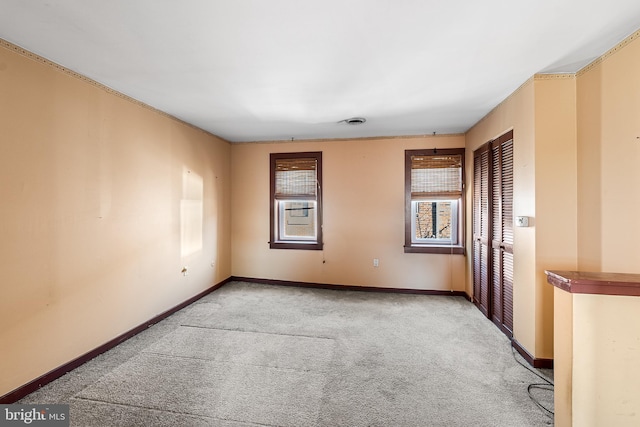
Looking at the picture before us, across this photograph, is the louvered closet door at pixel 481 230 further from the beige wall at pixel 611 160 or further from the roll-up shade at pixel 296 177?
the roll-up shade at pixel 296 177

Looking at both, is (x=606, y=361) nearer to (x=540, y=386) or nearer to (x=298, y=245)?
(x=540, y=386)

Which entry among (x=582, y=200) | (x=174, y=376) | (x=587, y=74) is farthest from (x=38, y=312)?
(x=587, y=74)

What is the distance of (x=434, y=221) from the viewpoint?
4672mm

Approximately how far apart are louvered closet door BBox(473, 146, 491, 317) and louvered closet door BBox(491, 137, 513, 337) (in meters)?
0.09

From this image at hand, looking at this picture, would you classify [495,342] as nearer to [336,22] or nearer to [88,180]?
[336,22]

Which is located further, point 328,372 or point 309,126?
point 309,126

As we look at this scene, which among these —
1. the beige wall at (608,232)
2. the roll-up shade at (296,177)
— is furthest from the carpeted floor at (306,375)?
the roll-up shade at (296,177)

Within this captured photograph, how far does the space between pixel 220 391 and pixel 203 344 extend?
0.85m

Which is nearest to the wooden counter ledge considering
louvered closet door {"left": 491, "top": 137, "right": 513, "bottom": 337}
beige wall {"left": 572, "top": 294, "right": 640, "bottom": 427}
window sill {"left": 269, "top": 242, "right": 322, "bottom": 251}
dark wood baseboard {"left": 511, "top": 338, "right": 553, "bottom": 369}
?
beige wall {"left": 572, "top": 294, "right": 640, "bottom": 427}

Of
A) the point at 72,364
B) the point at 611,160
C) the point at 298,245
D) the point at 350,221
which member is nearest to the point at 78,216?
the point at 72,364

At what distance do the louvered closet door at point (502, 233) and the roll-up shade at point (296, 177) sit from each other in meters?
2.69

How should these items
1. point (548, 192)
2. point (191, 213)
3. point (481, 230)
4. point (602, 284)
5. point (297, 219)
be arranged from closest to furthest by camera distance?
point (602, 284), point (548, 192), point (481, 230), point (191, 213), point (297, 219)

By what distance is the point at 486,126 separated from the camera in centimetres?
360

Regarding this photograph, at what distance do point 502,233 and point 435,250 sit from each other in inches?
56.4
